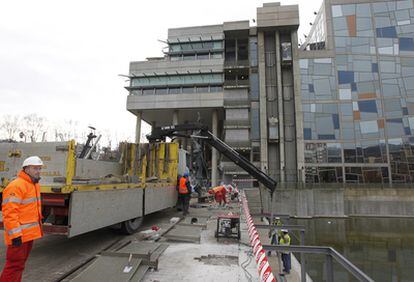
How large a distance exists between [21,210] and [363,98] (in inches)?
1518

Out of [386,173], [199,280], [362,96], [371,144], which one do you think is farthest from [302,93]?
[199,280]

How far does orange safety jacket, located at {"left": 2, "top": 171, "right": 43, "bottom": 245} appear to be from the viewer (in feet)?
11.9

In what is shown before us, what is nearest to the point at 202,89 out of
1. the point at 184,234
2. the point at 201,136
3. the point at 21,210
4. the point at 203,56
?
the point at 203,56

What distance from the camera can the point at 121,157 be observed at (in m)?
11.2

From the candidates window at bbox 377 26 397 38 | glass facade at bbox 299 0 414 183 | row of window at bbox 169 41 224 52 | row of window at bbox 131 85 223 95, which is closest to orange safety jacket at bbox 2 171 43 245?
glass facade at bbox 299 0 414 183

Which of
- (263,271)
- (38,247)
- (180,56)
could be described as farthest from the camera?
(180,56)

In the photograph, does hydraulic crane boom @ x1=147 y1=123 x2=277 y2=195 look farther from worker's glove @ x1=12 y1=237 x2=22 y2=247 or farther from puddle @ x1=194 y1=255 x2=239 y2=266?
worker's glove @ x1=12 y1=237 x2=22 y2=247

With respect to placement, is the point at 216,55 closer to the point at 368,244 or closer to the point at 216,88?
the point at 216,88

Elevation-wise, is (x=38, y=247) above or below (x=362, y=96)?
below

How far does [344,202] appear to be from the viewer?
2712 cm

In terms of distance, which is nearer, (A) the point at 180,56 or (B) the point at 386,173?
(B) the point at 386,173

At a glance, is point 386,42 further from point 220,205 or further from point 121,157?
point 121,157

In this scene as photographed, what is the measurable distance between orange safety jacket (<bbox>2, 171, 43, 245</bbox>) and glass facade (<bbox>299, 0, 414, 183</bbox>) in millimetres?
34258

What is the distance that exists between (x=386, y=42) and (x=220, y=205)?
35.0 metres
